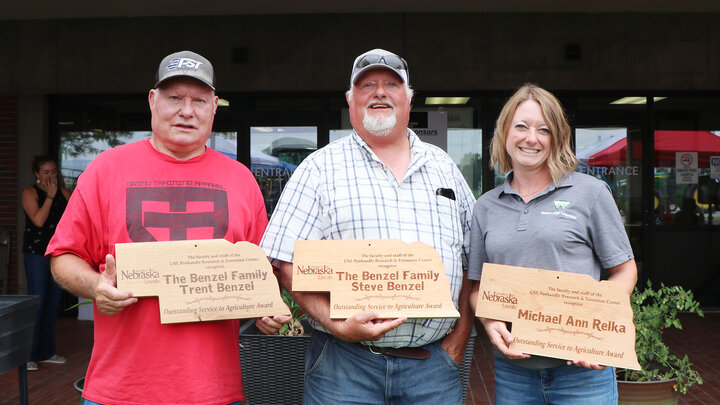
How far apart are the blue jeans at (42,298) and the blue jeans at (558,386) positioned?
443 centimetres

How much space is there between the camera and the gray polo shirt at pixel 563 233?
78.0 inches

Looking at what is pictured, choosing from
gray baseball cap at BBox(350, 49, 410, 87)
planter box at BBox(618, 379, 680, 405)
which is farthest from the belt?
planter box at BBox(618, 379, 680, 405)

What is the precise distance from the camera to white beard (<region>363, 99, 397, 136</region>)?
210cm

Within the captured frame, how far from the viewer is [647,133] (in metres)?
7.15

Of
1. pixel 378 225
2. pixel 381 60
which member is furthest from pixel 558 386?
pixel 381 60

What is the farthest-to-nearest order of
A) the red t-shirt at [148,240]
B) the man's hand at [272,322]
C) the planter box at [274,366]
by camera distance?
the planter box at [274,366] → the man's hand at [272,322] → the red t-shirt at [148,240]

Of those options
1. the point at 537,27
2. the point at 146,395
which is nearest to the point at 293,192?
the point at 146,395

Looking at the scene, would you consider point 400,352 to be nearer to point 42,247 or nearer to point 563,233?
point 563,233

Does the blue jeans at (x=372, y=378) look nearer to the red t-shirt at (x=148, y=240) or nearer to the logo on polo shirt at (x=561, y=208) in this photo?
the red t-shirt at (x=148, y=240)

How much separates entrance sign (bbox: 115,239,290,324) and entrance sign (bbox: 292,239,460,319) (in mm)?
130

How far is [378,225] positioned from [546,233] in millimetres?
600

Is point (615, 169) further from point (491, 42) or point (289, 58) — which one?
point (289, 58)

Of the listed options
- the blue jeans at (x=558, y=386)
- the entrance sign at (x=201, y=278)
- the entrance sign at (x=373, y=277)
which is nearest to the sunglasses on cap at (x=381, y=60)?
the entrance sign at (x=373, y=277)

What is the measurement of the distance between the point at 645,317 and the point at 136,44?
6.25 metres
